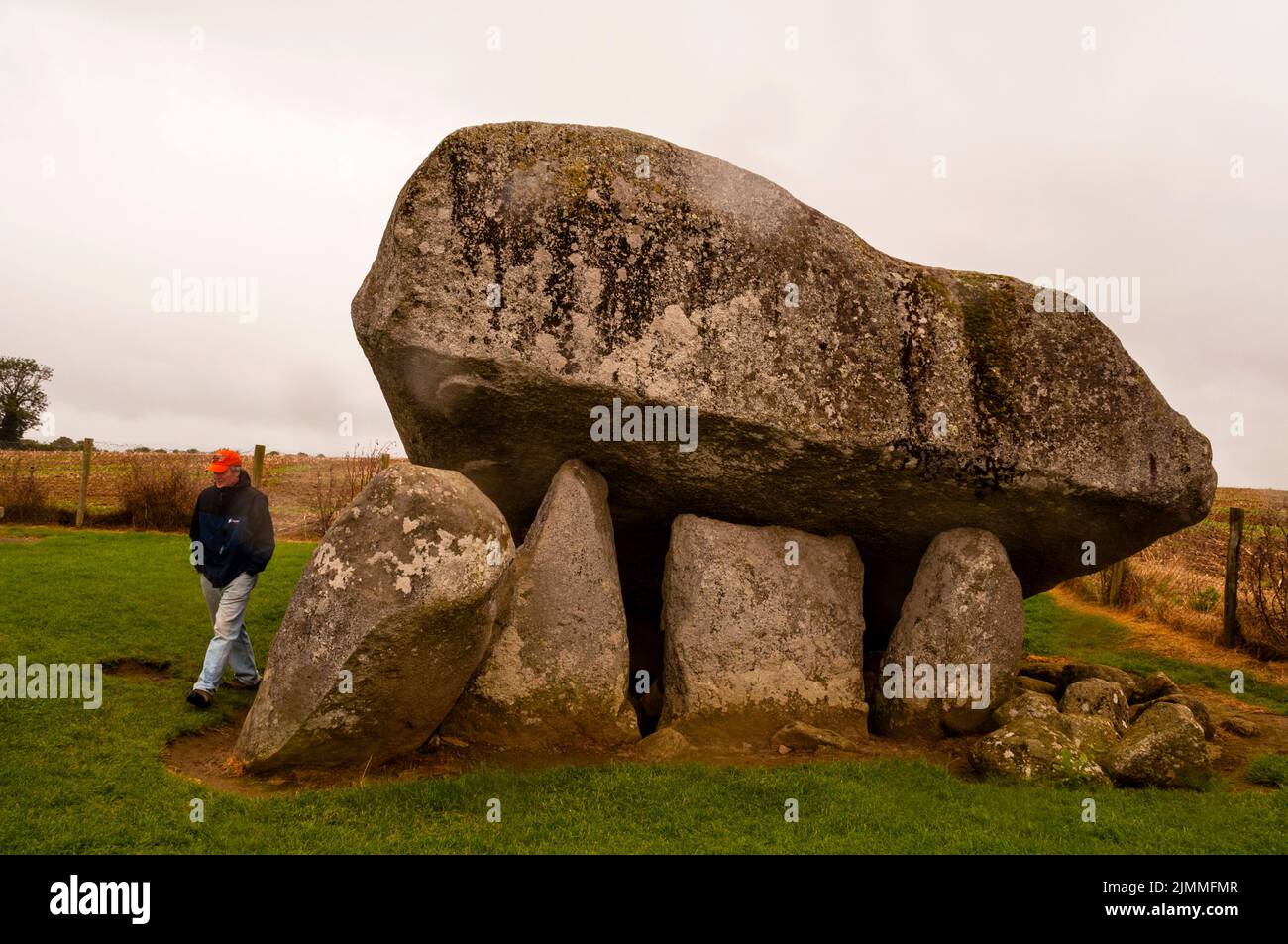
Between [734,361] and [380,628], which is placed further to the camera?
[734,361]

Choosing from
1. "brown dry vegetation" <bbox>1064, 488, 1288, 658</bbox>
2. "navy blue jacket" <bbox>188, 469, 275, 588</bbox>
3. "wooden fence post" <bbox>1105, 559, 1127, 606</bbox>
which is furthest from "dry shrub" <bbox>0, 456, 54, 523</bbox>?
"brown dry vegetation" <bbox>1064, 488, 1288, 658</bbox>

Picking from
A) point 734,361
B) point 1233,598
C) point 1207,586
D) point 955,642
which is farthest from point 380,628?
point 1207,586

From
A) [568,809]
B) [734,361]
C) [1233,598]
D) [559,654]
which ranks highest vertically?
[734,361]

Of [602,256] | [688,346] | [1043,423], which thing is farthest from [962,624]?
[602,256]

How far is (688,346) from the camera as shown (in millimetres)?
8766

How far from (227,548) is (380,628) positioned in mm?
2994

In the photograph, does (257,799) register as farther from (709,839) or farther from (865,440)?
(865,440)

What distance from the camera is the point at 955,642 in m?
9.61

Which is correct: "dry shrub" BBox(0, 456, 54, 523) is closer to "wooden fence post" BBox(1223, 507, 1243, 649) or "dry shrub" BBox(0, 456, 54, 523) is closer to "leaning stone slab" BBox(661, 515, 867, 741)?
"leaning stone slab" BBox(661, 515, 867, 741)

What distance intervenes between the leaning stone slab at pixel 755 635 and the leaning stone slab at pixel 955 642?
456 millimetres

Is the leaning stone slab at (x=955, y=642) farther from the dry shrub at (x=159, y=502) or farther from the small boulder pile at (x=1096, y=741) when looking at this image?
the dry shrub at (x=159, y=502)

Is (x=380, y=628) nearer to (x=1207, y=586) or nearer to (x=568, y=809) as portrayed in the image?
(x=568, y=809)

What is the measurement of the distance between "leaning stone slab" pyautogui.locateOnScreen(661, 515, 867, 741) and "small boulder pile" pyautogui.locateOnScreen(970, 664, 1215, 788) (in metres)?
1.53
